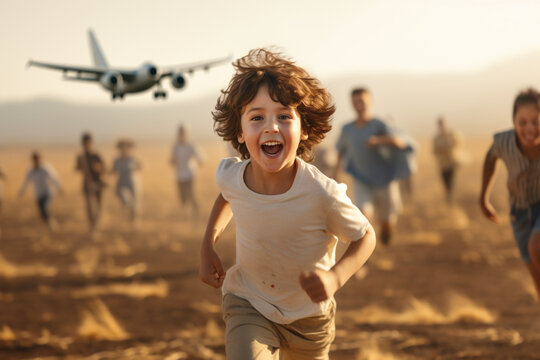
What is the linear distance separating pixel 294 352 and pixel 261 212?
63 centimetres

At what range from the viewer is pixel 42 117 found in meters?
198

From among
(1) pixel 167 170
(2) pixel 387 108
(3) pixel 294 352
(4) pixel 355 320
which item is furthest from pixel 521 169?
(2) pixel 387 108

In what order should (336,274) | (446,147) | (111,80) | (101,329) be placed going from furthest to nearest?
(446,147), (101,329), (111,80), (336,274)

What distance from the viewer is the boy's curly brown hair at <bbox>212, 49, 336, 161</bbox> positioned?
8.55 ft

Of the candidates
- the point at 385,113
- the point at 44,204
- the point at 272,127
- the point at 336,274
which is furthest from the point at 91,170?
the point at 385,113

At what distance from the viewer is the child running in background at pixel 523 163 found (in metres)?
3.99

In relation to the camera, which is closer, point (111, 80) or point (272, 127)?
point (272, 127)

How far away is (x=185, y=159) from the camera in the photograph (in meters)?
12.6

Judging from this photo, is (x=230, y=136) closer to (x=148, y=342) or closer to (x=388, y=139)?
(x=148, y=342)

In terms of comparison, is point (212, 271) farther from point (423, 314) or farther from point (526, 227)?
point (423, 314)

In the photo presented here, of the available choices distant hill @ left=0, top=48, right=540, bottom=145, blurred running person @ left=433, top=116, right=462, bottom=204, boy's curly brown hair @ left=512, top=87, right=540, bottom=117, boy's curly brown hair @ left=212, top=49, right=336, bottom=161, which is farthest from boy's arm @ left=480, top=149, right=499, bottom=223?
distant hill @ left=0, top=48, right=540, bottom=145

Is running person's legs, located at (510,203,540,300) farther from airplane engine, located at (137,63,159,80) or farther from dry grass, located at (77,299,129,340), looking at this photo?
dry grass, located at (77,299,129,340)

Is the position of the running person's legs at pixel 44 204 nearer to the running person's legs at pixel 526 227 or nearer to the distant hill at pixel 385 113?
the running person's legs at pixel 526 227

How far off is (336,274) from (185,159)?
1043 centimetres
